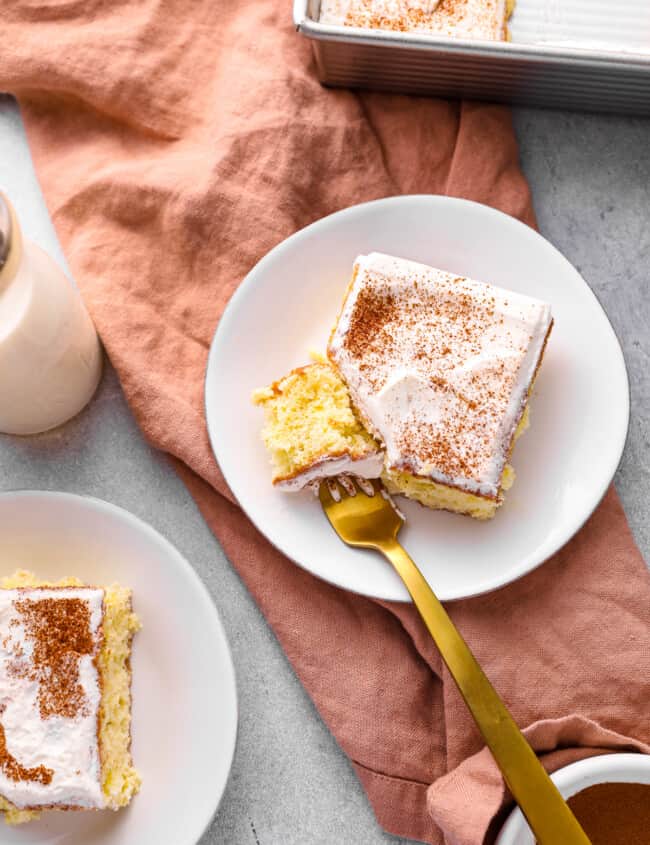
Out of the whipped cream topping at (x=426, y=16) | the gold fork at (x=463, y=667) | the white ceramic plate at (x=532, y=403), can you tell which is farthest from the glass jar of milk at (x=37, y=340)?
the whipped cream topping at (x=426, y=16)

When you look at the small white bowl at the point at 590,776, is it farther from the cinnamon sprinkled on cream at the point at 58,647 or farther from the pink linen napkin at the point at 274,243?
the cinnamon sprinkled on cream at the point at 58,647

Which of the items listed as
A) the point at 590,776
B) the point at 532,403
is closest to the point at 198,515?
the point at 532,403

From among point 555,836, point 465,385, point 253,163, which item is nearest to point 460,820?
point 555,836

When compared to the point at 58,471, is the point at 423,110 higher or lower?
higher

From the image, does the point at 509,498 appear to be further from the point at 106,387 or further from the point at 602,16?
the point at 602,16

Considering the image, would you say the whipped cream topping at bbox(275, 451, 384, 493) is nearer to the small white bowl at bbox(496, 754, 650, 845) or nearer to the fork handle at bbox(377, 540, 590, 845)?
the fork handle at bbox(377, 540, 590, 845)

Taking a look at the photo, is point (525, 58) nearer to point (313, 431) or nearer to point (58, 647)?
point (313, 431)

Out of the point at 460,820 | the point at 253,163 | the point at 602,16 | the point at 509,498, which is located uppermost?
the point at 602,16
